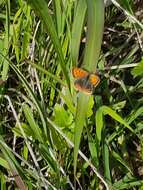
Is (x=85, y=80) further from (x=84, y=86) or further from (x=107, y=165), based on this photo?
(x=107, y=165)

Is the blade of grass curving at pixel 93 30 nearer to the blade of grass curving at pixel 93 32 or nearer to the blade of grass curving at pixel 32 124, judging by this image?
the blade of grass curving at pixel 93 32

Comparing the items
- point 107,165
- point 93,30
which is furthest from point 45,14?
point 107,165

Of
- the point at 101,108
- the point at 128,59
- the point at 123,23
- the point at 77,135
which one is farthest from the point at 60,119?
the point at 123,23

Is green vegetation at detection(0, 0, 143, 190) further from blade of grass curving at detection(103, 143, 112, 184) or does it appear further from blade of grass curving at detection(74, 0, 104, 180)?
blade of grass curving at detection(74, 0, 104, 180)

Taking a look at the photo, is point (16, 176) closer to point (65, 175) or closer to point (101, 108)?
point (65, 175)

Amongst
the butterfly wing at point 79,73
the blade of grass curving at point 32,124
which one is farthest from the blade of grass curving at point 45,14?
the blade of grass curving at point 32,124

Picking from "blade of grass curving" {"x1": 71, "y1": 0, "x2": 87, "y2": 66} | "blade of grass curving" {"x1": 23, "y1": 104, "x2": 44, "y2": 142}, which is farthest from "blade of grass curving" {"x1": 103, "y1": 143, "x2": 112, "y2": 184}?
"blade of grass curving" {"x1": 71, "y1": 0, "x2": 87, "y2": 66}
